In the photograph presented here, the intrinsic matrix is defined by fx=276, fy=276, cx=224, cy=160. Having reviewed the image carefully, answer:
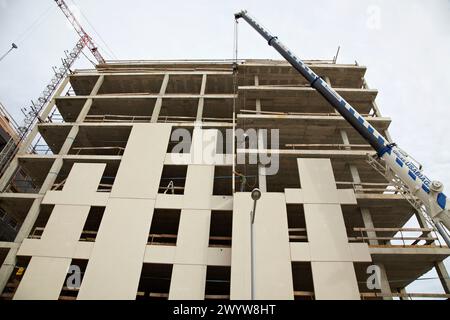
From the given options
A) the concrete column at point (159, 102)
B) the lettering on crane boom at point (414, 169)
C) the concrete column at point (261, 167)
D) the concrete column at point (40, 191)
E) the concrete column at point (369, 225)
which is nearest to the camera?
the lettering on crane boom at point (414, 169)

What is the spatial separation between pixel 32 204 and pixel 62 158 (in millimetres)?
3499

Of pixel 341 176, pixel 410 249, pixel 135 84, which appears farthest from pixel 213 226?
pixel 135 84

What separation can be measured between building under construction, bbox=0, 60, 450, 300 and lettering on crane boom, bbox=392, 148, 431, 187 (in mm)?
3364

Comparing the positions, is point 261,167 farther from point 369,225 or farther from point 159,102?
point 159,102

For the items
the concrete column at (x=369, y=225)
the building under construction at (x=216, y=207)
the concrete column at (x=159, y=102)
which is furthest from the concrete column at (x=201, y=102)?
the concrete column at (x=369, y=225)

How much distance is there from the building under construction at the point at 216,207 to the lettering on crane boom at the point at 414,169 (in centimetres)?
336

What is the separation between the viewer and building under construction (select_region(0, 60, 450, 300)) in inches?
535

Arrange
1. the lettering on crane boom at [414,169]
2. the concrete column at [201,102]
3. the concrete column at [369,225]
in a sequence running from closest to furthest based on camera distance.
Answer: the lettering on crane boom at [414,169]
the concrete column at [369,225]
the concrete column at [201,102]

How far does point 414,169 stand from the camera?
1208 centimetres

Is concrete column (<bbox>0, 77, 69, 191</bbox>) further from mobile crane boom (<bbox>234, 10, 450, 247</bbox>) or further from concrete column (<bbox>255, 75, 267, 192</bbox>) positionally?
mobile crane boom (<bbox>234, 10, 450, 247</bbox>)

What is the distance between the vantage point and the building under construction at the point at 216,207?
13.6 metres

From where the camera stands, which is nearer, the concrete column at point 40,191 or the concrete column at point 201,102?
the concrete column at point 40,191

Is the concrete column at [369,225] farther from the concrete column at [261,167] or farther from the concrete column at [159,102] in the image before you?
the concrete column at [159,102]

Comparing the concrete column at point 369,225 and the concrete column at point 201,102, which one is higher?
the concrete column at point 201,102
